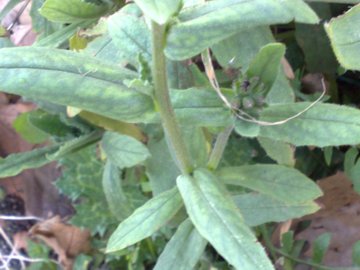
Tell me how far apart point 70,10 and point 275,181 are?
317 millimetres

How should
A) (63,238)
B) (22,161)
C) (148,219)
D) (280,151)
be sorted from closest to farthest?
(148,219), (280,151), (22,161), (63,238)

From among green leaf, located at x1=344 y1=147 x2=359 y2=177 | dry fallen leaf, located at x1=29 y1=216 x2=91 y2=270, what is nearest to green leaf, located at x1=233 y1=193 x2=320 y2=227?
green leaf, located at x1=344 y1=147 x2=359 y2=177

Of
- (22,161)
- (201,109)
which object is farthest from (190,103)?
(22,161)

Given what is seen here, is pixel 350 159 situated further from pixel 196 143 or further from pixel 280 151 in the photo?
pixel 196 143

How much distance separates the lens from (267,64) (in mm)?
761

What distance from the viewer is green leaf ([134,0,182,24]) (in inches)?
22.3

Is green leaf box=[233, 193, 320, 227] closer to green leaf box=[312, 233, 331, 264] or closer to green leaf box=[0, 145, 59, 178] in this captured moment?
green leaf box=[312, 233, 331, 264]

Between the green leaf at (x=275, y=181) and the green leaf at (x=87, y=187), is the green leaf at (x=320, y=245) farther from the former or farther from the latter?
the green leaf at (x=87, y=187)

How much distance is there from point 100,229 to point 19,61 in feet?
2.67

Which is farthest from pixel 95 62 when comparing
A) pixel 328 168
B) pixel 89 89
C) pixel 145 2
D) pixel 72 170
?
pixel 72 170

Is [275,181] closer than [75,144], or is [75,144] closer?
[275,181]

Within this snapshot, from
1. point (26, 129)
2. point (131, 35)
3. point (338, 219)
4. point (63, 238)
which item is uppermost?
point (131, 35)

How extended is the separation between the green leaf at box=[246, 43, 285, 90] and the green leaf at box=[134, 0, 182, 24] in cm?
19

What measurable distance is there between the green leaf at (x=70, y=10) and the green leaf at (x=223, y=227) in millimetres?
252
